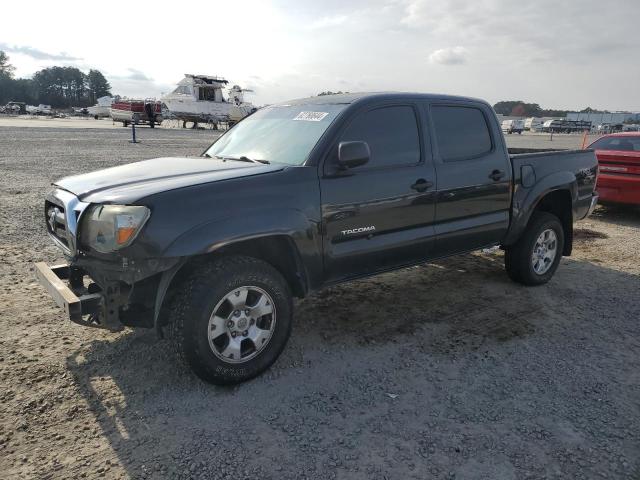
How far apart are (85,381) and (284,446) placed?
1.48 metres

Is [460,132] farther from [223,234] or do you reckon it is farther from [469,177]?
[223,234]

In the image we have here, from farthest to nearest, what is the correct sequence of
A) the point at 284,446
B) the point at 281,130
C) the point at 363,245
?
the point at 281,130
the point at 363,245
the point at 284,446

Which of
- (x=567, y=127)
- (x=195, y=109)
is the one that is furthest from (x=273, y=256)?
(x=567, y=127)

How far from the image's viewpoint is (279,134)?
4.06 metres

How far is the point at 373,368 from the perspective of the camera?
3590 millimetres

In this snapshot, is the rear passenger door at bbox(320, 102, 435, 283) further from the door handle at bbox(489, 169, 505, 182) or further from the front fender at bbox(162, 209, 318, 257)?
the door handle at bbox(489, 169, 505, 182)

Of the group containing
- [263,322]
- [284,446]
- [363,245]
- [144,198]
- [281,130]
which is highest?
[281,130]

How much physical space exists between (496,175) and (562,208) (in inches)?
55.2

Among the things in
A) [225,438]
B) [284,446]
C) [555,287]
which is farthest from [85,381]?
[555,287]

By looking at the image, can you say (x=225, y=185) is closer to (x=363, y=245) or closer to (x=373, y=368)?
(x=363, y=245)

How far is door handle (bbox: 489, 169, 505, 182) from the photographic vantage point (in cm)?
468

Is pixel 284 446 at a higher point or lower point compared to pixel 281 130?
lower

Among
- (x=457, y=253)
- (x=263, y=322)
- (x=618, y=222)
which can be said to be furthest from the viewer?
(x=618, y=222)

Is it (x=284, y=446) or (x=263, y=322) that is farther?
(x=263, y=322)
